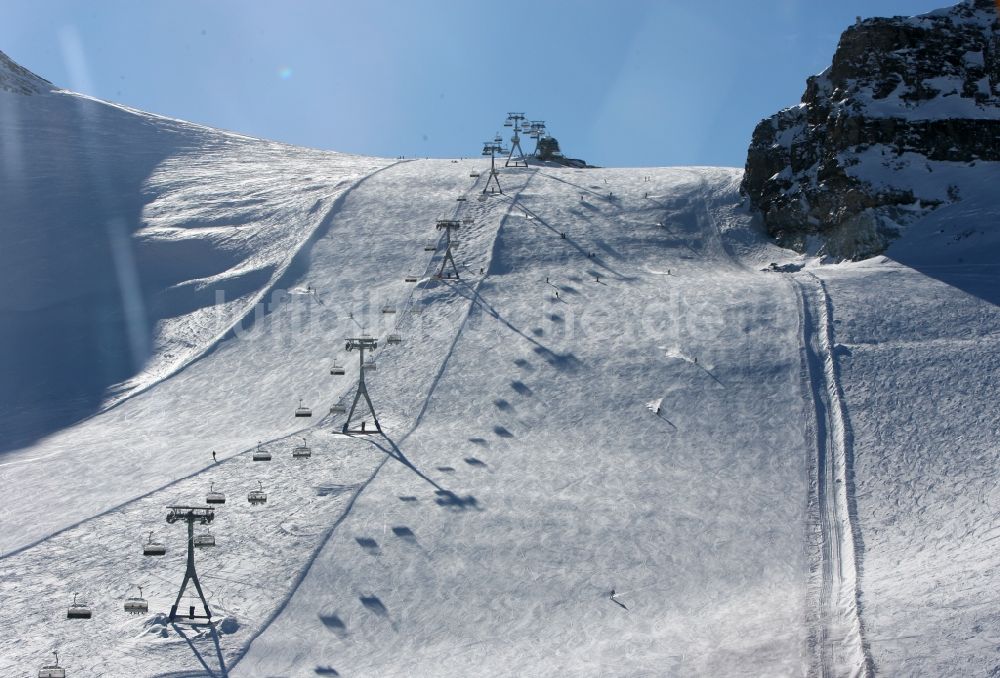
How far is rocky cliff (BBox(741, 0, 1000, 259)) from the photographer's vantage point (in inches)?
1871

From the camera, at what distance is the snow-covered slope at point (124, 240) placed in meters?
42.0

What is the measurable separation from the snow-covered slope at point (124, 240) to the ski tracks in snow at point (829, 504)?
69.9 ft

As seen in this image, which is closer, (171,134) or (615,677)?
(615,677)

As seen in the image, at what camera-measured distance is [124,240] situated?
53.3 metres

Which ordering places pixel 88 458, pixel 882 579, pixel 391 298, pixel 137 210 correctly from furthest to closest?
pixel 137 210
pixel 391 298
pixel 88 458
pixel 882 579

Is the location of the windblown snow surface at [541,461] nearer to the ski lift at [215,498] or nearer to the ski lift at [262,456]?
the ski lift at [262,456]

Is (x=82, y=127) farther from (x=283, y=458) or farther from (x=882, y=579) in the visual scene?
(x=882, y=579)

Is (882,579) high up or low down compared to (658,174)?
down

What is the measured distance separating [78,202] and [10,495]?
28947mm

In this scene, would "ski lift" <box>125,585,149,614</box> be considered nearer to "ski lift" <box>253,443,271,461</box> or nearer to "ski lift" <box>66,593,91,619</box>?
"ski lift" <box>66,593,91,619</box>

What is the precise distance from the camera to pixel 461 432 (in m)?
33.9

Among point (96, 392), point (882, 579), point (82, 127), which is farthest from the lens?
point (82, 127)

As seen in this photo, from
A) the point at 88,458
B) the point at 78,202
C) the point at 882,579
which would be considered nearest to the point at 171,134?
the point at 78,202

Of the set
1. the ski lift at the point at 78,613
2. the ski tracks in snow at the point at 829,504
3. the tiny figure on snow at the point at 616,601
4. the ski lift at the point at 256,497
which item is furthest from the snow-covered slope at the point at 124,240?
the ski tracks in snow at the point at 829,504
